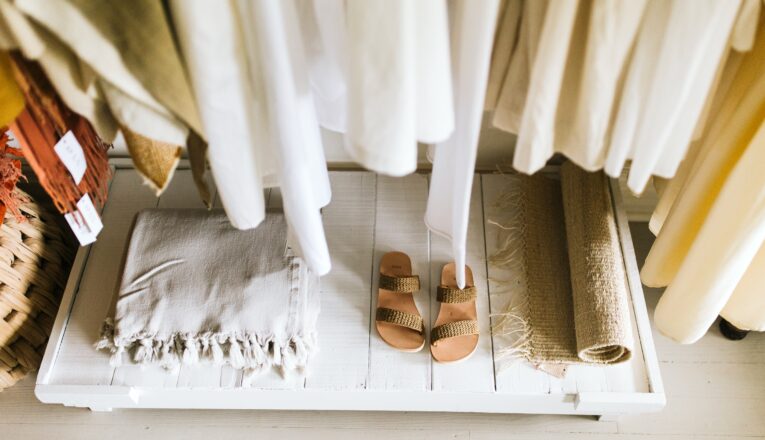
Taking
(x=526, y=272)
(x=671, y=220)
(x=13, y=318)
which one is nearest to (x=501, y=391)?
(x=526, y=272)

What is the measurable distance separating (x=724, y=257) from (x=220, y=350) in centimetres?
79

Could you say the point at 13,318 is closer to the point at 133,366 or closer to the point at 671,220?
the point at 133,366

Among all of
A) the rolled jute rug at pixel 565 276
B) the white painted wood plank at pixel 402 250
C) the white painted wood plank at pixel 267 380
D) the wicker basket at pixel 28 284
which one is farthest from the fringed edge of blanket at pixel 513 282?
the wicker basket at pixel 28 284

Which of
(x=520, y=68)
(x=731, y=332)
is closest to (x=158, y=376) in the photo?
(x=520, y=68)

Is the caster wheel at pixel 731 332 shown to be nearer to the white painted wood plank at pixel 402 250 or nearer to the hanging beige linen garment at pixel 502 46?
Result: the white painted wood plank at pixel 402 250

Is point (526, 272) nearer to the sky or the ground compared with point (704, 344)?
nearer to the sky

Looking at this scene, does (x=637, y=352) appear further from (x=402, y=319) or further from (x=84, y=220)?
(x=84, y=220)

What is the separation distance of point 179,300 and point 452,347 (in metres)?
0.48

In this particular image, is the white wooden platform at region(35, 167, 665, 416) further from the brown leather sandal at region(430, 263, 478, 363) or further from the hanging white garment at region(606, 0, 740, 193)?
the hanging white garment at region(606, 0, 740, 193)

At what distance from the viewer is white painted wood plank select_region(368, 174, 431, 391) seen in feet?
3.60

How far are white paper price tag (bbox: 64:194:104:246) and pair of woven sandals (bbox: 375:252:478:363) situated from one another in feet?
1.60

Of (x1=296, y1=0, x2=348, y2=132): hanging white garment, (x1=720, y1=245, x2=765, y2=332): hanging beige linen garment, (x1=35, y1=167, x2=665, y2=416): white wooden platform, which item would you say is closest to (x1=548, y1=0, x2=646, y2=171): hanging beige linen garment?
(x1=296, y1=0, x2=348, y2=132): hanging white garment

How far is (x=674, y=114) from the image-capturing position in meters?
0.65

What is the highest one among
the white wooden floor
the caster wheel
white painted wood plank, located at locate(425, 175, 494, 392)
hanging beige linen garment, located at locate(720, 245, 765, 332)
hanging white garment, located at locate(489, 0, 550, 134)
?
hanging white garment, located at locate(489, 0, 550, 134)
